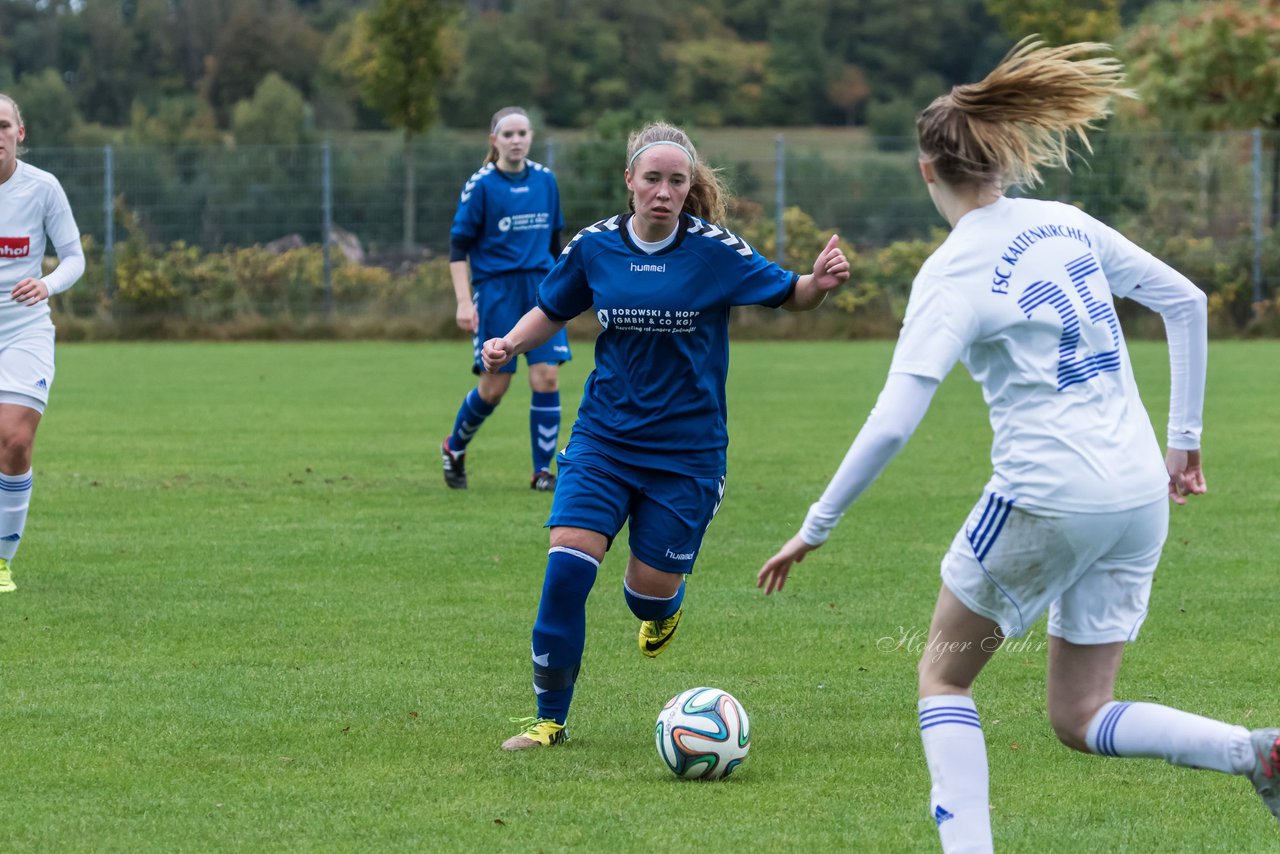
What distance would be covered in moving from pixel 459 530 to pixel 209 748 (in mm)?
4275

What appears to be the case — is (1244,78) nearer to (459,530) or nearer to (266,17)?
(459,530)

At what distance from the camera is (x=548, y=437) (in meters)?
11.3

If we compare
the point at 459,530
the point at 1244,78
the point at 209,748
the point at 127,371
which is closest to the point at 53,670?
the point at 209,748

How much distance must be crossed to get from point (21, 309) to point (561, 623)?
375 cm

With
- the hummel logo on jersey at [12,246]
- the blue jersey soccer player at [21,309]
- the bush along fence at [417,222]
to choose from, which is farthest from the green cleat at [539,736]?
the bush along fence at [417,222]

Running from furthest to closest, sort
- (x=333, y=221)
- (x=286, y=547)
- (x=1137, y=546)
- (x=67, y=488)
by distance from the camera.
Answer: (x=333, y=221) < (x=67, y=488) < (x=286, y=547) < (x=1137, y=546)

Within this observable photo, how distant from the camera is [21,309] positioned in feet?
26.2

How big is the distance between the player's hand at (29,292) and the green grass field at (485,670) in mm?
1297

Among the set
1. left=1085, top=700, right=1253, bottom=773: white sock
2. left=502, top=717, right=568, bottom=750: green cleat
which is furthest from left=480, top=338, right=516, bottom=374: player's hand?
left=1085, top=700, right=1253, bottom=773: white sock

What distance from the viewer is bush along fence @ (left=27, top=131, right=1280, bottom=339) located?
26031 mm

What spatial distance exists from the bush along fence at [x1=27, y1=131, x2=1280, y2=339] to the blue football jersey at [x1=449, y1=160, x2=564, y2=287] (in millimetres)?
14031

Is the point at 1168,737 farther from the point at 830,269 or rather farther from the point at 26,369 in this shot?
the point at 26,369

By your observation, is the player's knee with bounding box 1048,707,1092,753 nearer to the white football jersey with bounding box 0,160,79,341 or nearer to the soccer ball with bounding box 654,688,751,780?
the soccer ball with bounding box 654,688,751,780

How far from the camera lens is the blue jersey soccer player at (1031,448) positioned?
3.80 meters
